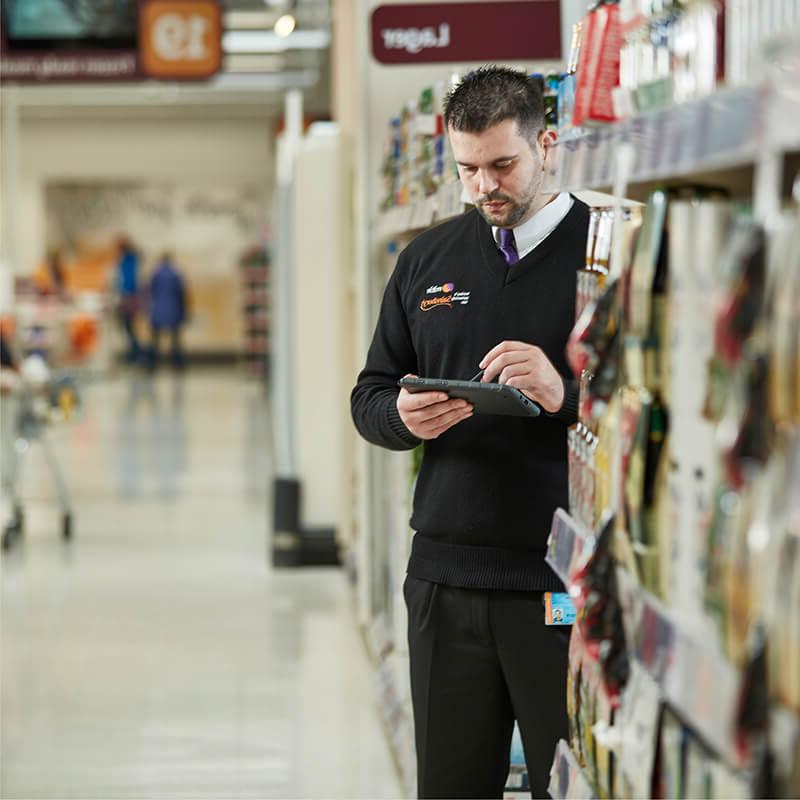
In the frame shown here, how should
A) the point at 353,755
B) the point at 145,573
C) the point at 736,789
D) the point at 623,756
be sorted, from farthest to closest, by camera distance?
the point at 145,573, the point at 353,755, the point at 623,756, the point at 736,789

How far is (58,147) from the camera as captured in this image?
87.0ft

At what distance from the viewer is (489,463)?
2736 millimetres

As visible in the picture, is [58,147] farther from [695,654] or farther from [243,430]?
[695,654]

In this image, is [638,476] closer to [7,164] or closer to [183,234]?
[7,164]

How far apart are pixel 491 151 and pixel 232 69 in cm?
2026

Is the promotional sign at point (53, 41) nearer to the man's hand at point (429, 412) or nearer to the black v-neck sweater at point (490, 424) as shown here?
the black v-neck sweater at point (490, 424)

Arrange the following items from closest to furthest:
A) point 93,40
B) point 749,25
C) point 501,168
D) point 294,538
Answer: point 749,25
point 501,168
point 294,538
point 93,40

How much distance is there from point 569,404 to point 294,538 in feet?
17.6

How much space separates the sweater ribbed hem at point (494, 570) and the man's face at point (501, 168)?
577 mm

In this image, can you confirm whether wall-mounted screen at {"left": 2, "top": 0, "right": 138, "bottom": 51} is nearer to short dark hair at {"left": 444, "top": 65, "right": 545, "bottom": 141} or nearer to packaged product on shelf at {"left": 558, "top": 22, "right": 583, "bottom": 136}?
packaged product on shelf at {"left": 558, "top": 22, "right": 583, "bottom": 136}

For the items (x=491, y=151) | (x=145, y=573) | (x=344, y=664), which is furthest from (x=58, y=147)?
(x=491, y=151)

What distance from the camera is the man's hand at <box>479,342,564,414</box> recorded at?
2541 millimetres

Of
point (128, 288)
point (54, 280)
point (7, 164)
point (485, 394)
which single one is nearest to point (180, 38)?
point (485, 394)

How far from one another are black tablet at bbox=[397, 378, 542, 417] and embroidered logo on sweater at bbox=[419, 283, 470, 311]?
0.69ft
